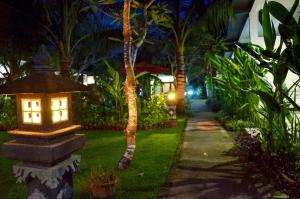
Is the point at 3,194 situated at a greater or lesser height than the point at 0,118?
lesser

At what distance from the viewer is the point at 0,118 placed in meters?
12.8

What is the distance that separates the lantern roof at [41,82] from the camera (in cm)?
368

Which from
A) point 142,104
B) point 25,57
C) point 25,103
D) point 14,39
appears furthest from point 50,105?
point 25,57

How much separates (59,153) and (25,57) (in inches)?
571

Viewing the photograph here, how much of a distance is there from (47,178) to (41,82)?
1.08 m

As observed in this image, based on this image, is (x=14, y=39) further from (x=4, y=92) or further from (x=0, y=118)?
(x=4, y=92)

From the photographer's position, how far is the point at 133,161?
709 centimetres

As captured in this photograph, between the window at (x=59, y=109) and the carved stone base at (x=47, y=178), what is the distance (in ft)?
1.71

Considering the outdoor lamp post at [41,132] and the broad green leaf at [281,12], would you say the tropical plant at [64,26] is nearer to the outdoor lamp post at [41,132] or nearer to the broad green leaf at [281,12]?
the outdoor lamp post at [41,132]

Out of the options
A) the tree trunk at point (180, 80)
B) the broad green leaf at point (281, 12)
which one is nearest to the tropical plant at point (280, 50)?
the broad green leaf at point (281, 12)

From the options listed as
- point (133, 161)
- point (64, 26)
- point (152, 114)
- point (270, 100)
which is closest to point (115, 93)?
point (152, 114)

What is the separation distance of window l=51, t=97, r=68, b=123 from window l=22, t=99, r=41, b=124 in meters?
0.16

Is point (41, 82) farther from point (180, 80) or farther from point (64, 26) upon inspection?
point (180, 80)

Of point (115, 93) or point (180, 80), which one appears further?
point (180, 80)
